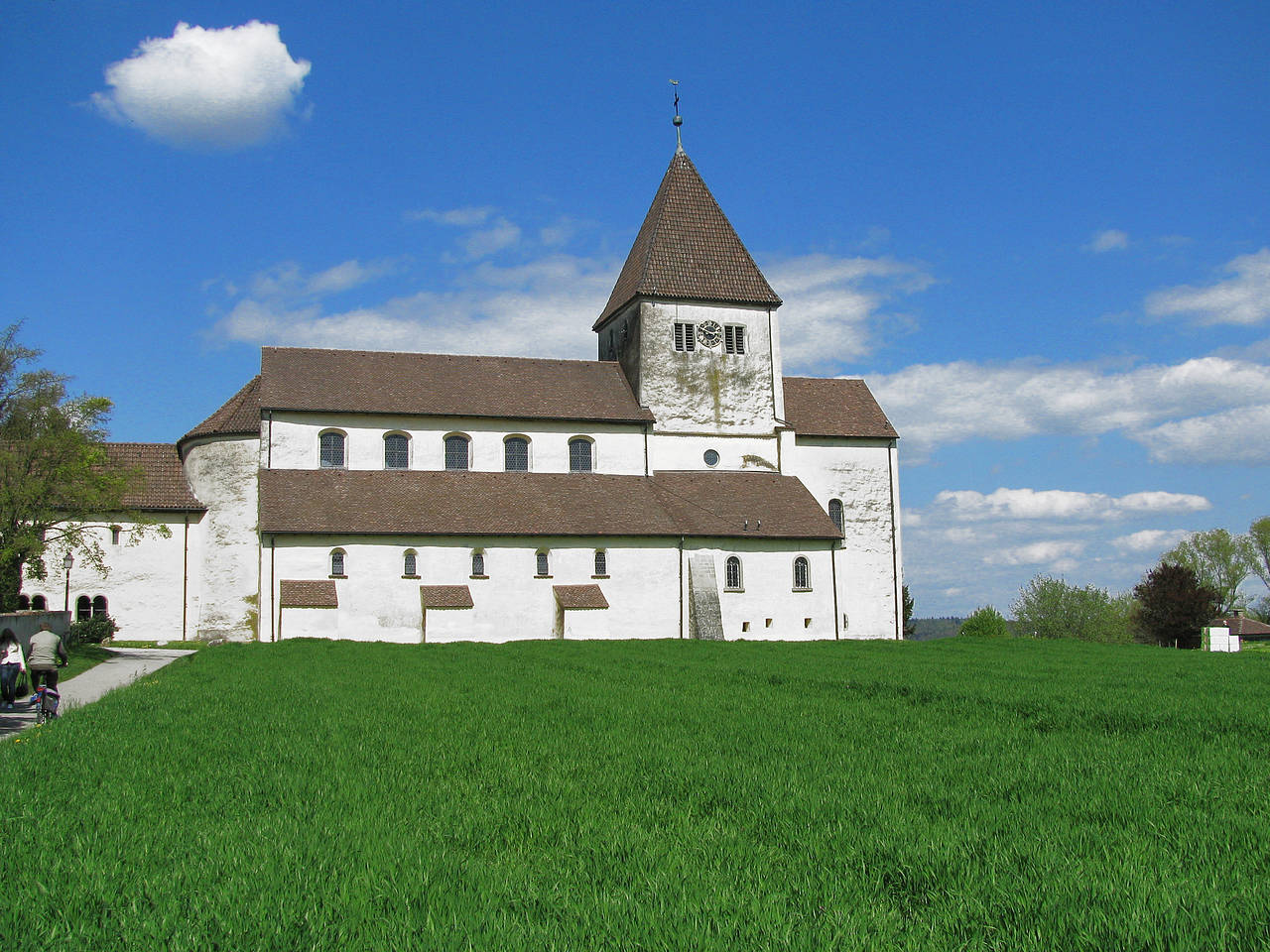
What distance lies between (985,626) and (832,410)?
439 inches

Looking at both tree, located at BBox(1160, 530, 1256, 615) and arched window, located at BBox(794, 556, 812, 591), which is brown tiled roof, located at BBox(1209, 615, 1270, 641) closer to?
tree, located at BBox(1160, 530, 1256, 615)

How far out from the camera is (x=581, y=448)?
43.8 metres

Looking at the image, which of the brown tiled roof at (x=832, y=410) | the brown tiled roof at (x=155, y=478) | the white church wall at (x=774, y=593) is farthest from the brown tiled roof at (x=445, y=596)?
the brown tiled roof at (x=832, y=410)

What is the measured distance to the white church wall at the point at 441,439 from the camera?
40.5 meters

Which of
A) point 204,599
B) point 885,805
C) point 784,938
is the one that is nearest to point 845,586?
point 204,599

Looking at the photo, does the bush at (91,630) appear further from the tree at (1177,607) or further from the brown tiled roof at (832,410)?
the tree at (1177,607)

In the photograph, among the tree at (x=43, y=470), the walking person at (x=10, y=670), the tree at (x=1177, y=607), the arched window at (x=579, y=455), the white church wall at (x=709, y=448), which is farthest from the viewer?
the tree at (x=1177, y=607)

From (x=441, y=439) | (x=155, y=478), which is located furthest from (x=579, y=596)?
(x=155, y=478)

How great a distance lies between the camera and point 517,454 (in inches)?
1702

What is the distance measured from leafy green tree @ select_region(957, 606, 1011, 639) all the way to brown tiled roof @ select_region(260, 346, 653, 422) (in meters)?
16.1

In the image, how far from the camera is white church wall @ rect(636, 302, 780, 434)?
1756 inches

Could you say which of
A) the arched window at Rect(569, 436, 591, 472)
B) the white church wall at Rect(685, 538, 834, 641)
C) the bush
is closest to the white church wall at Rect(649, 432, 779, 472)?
the arched window at Rect(569, 436, 591, 472)

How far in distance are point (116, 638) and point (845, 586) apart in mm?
27748

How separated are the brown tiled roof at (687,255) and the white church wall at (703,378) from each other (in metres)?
0.79
